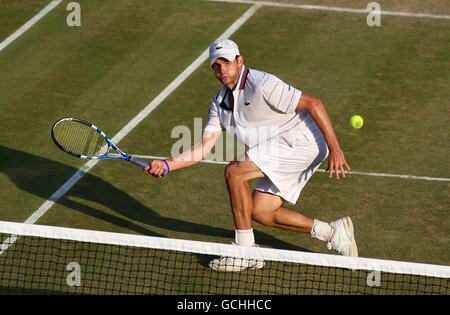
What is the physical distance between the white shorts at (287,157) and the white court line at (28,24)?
7966 millimetres

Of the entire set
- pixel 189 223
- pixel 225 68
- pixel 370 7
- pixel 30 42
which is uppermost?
pixel 370 7

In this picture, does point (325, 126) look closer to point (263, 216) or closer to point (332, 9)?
point (263, 216)

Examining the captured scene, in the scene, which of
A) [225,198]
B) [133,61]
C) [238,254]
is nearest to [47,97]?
[133,61]

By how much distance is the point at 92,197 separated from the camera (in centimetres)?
1428

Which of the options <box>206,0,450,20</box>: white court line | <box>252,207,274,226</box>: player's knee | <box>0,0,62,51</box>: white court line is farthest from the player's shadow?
<box>206,0,450,20</box>: white court line

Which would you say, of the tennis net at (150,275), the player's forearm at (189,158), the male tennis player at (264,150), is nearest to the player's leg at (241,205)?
the male tennis player at (264,150)

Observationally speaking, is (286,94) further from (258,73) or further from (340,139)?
(340,139)

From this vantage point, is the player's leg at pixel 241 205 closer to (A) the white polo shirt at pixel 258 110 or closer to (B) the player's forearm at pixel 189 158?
(A) the white polo shirt at pixel 258 110

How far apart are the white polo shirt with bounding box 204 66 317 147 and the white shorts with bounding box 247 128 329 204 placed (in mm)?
100

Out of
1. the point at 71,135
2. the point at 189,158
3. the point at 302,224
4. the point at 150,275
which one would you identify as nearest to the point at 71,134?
the point at 71,135

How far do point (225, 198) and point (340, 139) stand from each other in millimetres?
2346

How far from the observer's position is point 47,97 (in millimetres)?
17188

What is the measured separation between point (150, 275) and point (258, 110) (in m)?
2.04

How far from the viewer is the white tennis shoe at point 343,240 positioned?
40.8 feet
